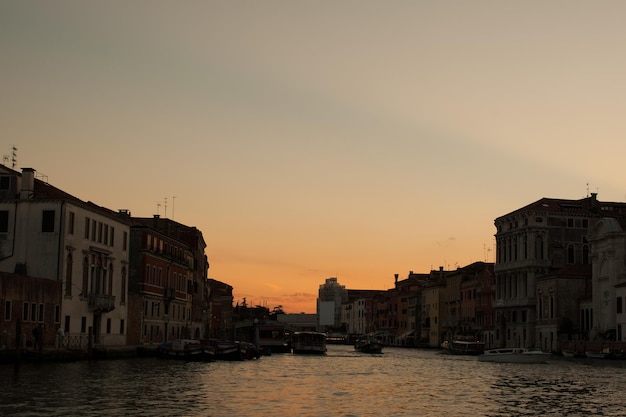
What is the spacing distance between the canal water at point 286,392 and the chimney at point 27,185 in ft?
36.7

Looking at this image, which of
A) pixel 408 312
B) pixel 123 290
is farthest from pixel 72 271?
pixel 408 312

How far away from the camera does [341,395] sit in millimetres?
35344

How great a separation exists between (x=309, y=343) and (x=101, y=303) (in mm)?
34418

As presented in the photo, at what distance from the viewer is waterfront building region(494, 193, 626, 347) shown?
323 feet

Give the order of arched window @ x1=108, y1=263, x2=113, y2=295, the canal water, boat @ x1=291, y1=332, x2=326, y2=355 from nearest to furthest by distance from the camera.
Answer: the canal water → arched window @ x1=108, y1=263, x2=113, y2=295 → boat @ x1=291, y1=332, x2=326, y2=355

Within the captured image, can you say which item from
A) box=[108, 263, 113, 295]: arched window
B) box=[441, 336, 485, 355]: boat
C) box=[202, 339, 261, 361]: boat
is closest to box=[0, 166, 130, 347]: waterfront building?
box=[108, 263, 113, 295]: arched window

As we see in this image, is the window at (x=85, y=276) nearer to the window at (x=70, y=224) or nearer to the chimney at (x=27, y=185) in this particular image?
the window at (x=70, y=224)

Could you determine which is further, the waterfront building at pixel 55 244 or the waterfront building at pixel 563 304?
the waterfront building at pixel 563 304

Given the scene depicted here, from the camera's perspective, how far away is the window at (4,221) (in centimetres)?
5109

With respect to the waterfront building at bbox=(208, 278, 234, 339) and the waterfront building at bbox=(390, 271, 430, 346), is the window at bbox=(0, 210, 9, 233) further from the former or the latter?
the waterfront building at bbox=(390, 271, 430, 346)

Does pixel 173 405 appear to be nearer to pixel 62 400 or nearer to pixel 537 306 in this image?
pixel 62 400

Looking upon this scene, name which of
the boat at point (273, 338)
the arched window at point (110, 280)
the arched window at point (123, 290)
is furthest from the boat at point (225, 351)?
the boat at point (273, 338)

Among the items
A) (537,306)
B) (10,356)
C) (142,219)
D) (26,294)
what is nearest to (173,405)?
(10,356)

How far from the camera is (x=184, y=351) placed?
58688 mm
